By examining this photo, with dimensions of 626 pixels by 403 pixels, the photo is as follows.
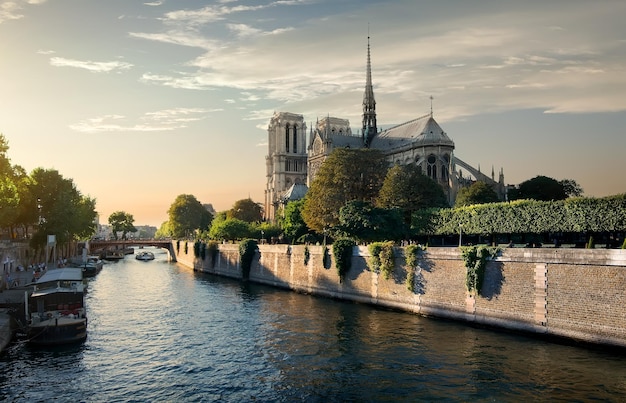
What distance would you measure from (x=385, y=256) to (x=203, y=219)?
4618 inches

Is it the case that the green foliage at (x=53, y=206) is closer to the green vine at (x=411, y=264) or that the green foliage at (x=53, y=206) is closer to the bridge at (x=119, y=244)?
the bridge at (x=119, y=244)

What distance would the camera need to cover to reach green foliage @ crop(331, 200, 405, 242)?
54656mm

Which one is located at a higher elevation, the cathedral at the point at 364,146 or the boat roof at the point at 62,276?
the cathedral at the point at 364,146

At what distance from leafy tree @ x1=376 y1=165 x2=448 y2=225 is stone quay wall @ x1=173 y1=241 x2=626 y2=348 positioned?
15.1 m

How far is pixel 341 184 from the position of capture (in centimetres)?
6800

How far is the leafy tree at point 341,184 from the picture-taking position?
221 ft

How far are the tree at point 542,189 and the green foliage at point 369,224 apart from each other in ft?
117

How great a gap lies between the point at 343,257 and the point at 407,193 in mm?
16838

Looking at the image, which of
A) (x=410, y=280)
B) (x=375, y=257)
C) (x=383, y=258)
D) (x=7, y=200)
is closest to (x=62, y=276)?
(x=7, y=200)

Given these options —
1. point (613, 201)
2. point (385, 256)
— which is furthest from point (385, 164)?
point (613, 201)

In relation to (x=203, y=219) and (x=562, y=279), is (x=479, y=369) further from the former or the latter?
(x=203, y=219)

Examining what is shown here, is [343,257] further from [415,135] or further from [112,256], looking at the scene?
[112,256]

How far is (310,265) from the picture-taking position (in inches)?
2235

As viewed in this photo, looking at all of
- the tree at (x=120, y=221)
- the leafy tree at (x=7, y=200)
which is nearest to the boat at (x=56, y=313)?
the leafy tree at (x=7, y=200)
